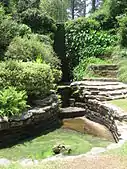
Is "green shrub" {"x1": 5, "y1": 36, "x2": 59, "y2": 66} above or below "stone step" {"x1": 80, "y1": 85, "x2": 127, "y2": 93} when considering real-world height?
above

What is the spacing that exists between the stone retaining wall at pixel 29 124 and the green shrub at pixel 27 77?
466 millimetres

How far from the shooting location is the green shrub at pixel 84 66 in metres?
18.0

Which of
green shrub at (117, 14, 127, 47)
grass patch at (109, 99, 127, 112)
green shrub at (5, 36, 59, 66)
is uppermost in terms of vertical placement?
green shrub at (117, 14, 127, 47)

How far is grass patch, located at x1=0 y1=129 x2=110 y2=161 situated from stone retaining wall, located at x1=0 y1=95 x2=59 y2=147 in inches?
15.5

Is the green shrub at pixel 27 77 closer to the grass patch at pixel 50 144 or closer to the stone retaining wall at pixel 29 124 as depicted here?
the stone retaining wall at pixel 29 124

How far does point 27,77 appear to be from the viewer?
11.2m

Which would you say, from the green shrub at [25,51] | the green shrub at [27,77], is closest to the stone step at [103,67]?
the green shrub at [25,51]

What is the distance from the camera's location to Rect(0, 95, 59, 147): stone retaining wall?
9.67m

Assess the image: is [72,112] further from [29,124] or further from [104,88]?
[29,124]

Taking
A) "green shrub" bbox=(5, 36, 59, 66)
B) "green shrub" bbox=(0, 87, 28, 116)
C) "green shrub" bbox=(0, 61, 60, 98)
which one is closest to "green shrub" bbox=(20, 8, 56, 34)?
"green shrub" bbox=(5, 36, 59, 66)

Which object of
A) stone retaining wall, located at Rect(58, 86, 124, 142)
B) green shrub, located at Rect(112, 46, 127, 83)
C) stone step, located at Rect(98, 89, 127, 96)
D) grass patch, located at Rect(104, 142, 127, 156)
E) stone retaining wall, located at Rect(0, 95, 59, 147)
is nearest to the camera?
grass patch, located at Rect(104, 142, 127, 156)

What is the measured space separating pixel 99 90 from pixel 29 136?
174 inches

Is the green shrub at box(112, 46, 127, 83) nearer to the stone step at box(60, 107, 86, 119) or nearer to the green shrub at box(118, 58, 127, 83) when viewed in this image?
the green shrub at box(118, 58, 127, 83)

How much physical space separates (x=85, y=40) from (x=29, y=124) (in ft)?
35.7
